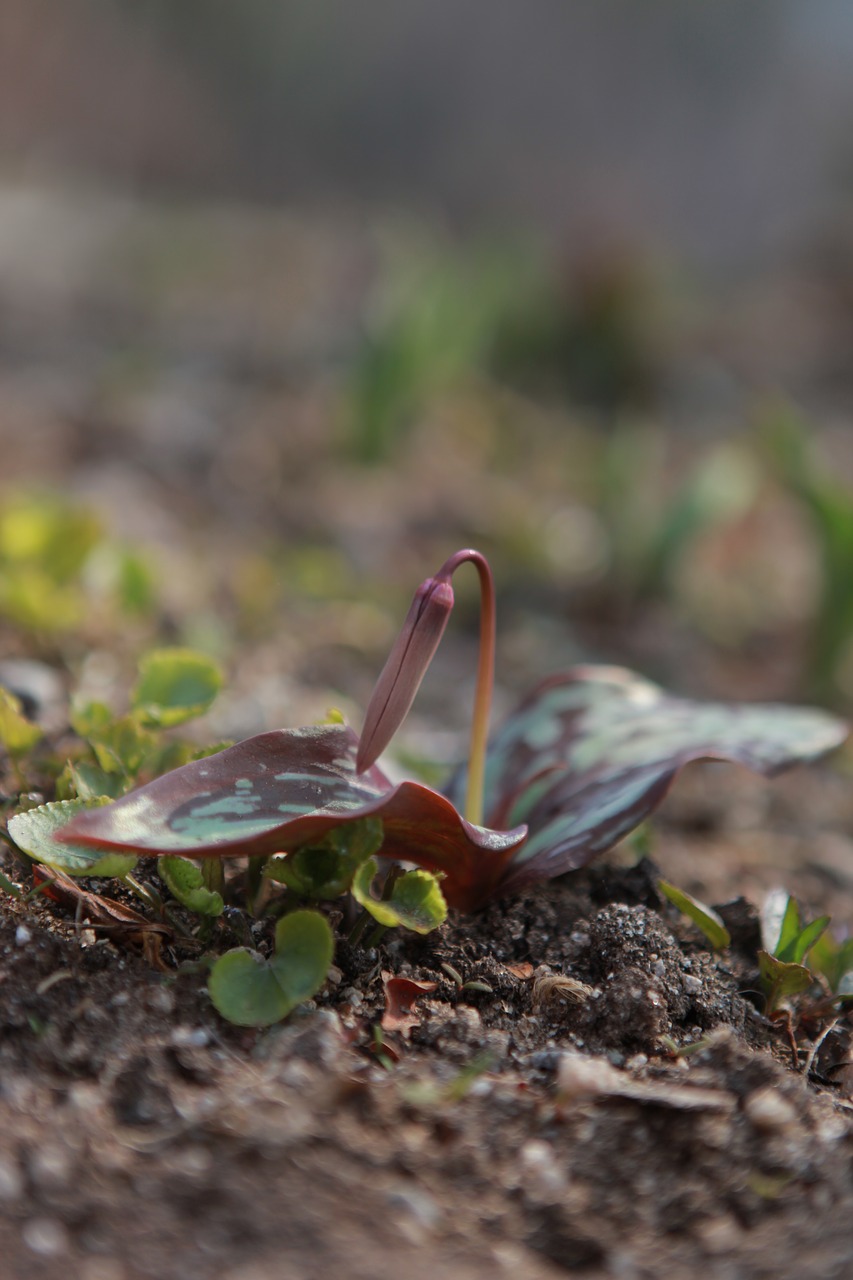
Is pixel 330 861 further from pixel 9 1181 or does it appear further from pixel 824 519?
pixel 824 519

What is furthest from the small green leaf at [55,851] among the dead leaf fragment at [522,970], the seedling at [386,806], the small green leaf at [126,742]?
the dead leaf fragment at [522,970]

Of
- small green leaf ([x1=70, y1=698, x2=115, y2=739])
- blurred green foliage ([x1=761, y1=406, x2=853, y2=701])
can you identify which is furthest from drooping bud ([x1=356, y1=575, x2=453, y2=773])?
blurred green foliage ([x1=761, y1=406, x2=853, y2=701])

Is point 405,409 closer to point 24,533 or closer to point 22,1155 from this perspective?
point 24,533

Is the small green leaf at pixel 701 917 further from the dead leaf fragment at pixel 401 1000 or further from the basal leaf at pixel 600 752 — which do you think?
the dead leaf fragment at pixel 401 1000

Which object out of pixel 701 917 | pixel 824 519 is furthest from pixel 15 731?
pixel 824 519

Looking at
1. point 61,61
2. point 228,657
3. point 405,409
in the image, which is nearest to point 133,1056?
point 228,657

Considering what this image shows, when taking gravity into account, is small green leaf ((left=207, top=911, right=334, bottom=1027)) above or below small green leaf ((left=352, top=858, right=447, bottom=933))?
below

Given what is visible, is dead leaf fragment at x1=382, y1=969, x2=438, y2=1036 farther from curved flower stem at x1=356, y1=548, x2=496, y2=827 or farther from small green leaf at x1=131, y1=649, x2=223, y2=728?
small green leaf at x1=131, y1=649, x2=223, y2=728
